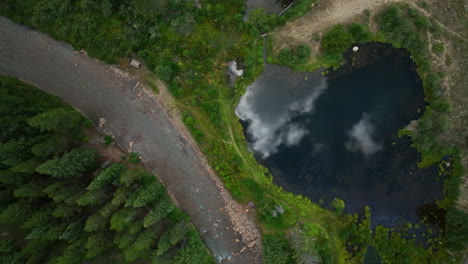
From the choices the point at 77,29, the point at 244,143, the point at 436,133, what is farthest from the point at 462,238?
the point at 77,29

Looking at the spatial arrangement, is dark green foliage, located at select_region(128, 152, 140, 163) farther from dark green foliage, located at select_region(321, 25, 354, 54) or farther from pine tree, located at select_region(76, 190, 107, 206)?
dark green foliage, located at select_region(321, 25, 354, 54)

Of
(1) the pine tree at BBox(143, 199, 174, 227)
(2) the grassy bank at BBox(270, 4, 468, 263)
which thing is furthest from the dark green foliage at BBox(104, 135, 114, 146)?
(2) the grassy bank at BBox(270, 4, 468, 263)

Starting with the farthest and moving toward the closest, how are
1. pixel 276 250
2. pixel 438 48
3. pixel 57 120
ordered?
1. pixel 438 48
2. pixel 276 250
3. pixel 57 120

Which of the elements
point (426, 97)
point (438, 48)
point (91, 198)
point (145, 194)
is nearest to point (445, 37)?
point (438, 48)

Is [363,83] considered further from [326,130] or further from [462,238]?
[462,238]

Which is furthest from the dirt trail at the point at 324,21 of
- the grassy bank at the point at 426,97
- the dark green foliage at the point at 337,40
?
the dark green foliage at the point at 337,40

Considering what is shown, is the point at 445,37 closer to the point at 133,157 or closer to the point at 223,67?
the point at 223,67
